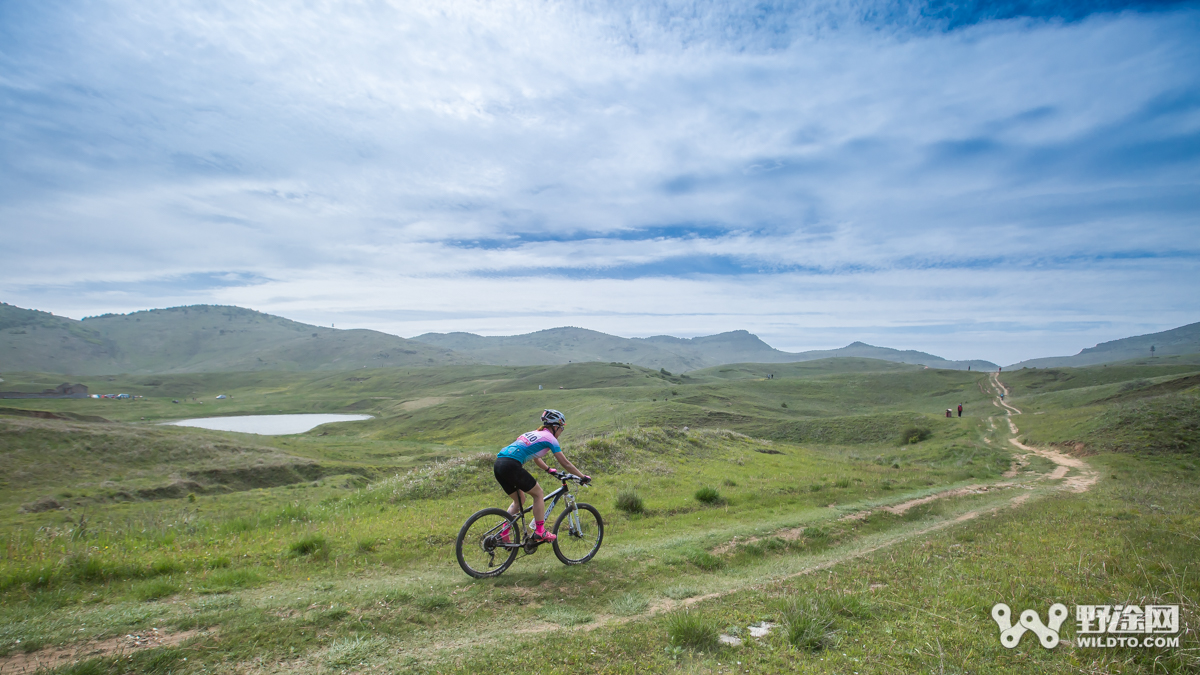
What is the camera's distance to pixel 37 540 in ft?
35.1

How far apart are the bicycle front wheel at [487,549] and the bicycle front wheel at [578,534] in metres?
1.01

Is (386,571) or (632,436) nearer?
(386,571)

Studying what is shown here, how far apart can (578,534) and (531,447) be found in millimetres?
2434

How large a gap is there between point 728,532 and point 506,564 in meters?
6.65

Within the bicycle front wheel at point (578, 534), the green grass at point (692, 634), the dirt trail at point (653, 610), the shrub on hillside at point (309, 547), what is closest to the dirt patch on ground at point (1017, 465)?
the dirt trail at point (653, 610)

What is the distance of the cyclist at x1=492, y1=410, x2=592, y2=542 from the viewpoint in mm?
9359

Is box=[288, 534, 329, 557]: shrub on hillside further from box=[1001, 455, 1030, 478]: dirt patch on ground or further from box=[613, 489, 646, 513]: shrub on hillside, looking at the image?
box=[1001, 455, 1030, 478]: dirt patch on ground

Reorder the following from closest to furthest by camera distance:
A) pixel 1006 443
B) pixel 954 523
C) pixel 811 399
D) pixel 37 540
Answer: pixel 37 540 < pixel 954 523 < pixel 1006 443 < pixel 811 399

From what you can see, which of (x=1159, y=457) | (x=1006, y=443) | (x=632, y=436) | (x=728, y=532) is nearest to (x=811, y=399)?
(x=1006, y=443)

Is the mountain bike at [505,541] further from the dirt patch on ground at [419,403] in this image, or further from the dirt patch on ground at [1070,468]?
the dirt patch on ground at [419,403]

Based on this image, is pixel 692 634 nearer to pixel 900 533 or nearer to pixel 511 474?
pixel 511 474

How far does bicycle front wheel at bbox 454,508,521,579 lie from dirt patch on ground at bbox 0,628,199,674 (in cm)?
392

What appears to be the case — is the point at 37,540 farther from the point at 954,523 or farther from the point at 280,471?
the point at 280,471

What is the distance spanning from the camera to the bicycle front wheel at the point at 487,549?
9.22 m
